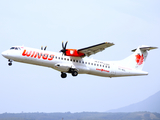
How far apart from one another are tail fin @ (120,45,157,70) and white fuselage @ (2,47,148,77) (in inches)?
25.6

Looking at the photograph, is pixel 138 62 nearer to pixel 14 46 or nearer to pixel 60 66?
pixel 60 66

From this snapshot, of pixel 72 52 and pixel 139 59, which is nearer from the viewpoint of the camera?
pixel 72 52

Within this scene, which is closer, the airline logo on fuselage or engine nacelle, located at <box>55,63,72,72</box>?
the airline logo on fuselage

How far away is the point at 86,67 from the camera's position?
26.4 meters

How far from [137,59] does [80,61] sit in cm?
700

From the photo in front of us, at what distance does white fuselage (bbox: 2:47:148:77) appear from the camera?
80.4 feet

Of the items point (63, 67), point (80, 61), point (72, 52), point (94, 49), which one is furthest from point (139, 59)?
point (63, 67)

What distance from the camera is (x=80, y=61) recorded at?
2634cm

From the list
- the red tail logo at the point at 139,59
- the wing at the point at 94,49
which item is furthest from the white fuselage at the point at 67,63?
the red tail logo at the point at 139,59

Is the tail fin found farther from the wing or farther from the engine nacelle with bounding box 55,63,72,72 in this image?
the engine nacelle with bounding box 55,63,72,72

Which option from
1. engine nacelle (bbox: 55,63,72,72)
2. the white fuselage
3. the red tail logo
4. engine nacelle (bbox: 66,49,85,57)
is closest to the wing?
engine nacelle (bbox: 66,49,85,57)

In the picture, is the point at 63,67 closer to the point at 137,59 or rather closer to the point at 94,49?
the point at 94,49

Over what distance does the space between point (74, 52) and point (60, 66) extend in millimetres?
1994

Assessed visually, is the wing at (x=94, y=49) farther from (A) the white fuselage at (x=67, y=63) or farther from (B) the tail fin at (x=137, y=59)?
(B) the tail fin at (x=137, y=59)
